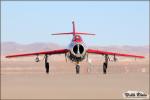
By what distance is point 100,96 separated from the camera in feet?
151

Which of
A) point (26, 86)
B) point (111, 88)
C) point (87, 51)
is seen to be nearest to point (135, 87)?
point (111, 88)

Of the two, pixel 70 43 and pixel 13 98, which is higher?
pixel 70 43

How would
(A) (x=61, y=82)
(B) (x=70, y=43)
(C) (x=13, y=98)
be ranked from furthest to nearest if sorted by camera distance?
(A) (x=61, y=82) < (B) (x=70, y=43) < (C) (x=13, y=98)

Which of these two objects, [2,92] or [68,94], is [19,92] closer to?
[2,92]

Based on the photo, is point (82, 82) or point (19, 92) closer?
point (19, 92)

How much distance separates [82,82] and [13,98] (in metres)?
12.0

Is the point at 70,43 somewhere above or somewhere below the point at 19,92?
above

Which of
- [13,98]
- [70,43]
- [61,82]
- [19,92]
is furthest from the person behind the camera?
[61,82]

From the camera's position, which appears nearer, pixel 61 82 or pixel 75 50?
pixel 75 50

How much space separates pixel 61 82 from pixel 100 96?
37.1ft

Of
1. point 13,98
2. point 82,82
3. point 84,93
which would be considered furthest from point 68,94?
point 82,82

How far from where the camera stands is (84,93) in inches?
1864

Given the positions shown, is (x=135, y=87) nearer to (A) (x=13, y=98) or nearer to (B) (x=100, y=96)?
(B) (x=100, y=96)

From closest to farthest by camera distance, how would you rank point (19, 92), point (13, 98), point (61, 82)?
point (13, 98)
point (19, 92)
point (61, 82)
